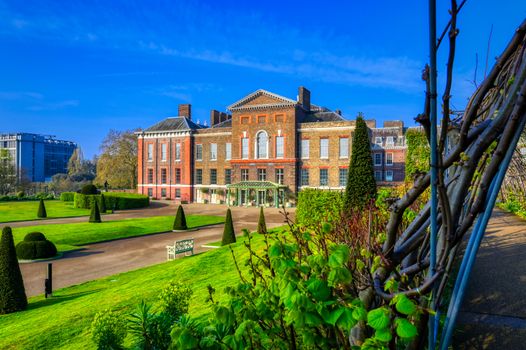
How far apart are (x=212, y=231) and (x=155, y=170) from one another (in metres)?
30.1

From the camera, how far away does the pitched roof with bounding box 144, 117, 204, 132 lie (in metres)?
49.1

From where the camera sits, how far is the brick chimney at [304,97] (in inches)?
1738

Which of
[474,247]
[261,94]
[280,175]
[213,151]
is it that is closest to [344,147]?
[280,175]

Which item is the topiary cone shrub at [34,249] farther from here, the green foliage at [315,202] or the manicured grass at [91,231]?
the green foliage at [315,202]

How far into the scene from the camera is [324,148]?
135ft

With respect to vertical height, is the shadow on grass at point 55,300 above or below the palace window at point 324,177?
below

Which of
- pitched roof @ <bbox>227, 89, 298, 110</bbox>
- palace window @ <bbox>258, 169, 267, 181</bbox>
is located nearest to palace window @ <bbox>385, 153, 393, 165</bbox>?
pitched roof @ <bbox>227, 89, 298, 110</bbox>

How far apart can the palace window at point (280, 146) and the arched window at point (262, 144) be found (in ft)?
5.20

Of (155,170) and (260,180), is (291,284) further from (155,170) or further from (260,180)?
(155,170)

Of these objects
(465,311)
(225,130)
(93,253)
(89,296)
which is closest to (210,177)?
(225,130)

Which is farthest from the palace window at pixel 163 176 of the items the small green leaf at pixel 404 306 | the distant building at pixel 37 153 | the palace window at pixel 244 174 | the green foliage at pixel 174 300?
the distant building at pixel 37 153

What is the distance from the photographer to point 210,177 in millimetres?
48031

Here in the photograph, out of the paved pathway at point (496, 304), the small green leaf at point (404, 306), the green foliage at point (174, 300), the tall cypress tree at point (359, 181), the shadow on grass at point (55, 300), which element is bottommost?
the shadow on grass at point (55, 300)

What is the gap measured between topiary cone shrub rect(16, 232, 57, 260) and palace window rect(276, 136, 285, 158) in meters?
29.8
